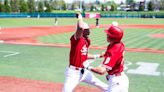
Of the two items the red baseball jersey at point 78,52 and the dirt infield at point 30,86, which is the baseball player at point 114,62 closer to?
the red baseball jersey at point 78,52

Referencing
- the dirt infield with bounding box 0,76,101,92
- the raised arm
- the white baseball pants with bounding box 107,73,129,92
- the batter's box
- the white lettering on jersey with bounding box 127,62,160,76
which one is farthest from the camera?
the batter's box

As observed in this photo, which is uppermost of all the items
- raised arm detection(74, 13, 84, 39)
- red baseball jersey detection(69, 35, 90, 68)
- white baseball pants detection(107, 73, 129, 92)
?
raised arm detection(74, 13, 84, 39)

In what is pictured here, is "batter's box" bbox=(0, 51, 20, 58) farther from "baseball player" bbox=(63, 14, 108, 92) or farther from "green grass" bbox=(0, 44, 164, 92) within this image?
"baseball player" bbox=(63, 14, 108, 92)

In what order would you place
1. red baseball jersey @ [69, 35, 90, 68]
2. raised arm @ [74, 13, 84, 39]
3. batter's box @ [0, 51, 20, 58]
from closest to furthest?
raised arm @ [74, 13, 84, 39], red baseball jersey @ [69, 35, 90, 68], batter's box @ [0, 51, 20, 58]

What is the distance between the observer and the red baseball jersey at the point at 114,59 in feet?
16.9

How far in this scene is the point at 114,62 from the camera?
5.20 meters

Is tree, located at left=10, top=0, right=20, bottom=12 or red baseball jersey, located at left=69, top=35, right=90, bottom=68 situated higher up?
red baseball jersey, located at left=69, top=35, right=90, bottom=68

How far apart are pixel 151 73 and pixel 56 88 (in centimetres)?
415

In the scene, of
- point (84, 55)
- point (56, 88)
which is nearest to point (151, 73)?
point (56, 88)

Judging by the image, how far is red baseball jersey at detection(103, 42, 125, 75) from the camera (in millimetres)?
5152

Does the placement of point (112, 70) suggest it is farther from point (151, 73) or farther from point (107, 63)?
point (151, 73)

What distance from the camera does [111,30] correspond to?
526 cm

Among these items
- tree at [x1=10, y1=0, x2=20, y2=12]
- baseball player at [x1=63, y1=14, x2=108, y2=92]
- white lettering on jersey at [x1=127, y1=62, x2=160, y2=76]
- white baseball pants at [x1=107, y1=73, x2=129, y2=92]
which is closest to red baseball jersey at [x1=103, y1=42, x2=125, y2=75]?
white baseball pants at [x1=107, y1=73, x2=129, y2=92]

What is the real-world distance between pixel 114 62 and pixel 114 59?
52mm
